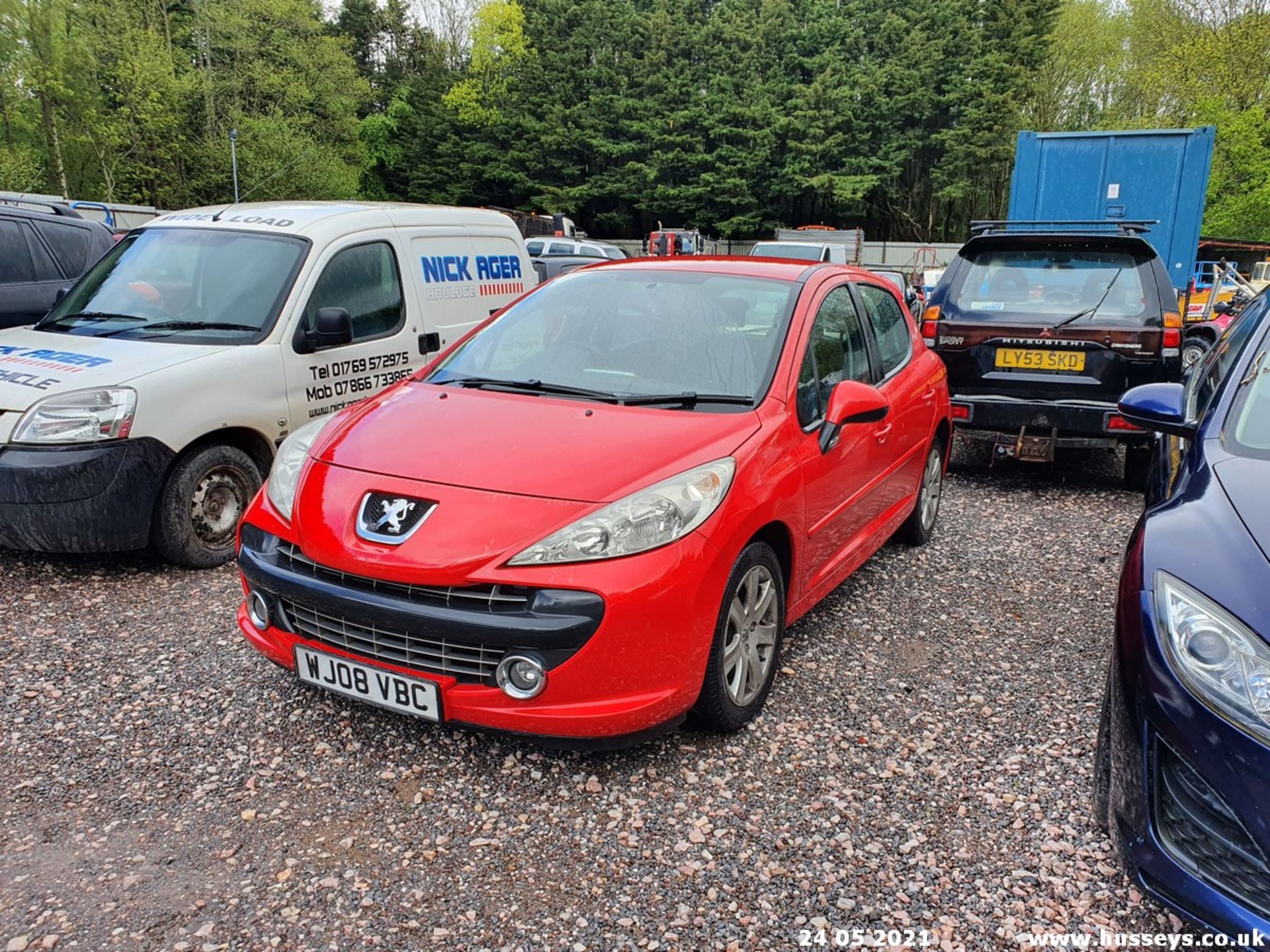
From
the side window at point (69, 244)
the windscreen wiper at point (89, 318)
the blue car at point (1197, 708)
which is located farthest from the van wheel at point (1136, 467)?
the side window at point (69, 244)

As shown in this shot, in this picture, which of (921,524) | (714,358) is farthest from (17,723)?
(921,524)

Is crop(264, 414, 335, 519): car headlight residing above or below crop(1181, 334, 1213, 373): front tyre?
above

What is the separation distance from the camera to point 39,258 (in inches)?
271

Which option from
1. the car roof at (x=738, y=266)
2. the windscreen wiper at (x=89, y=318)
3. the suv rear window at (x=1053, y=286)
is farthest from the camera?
the suv rear window at (x=1053, y=286)

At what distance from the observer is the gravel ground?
2.29m

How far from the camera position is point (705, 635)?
9.07 feet

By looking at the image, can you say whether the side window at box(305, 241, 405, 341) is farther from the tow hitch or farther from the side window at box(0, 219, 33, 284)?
the tow hitch

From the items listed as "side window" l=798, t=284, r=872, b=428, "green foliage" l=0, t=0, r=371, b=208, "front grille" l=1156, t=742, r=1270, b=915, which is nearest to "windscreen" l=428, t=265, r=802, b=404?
"side window" l=798, t=284, r=872, b=428

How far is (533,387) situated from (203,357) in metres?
2.13

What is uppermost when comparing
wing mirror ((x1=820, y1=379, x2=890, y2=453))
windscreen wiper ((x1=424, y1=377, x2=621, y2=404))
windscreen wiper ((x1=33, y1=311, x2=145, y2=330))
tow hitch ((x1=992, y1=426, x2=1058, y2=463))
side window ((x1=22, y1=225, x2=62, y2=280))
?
side window ((x1=22, y1=225, x2=62, y2=280))

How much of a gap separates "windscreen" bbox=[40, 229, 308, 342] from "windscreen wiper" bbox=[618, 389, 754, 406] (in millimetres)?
2631

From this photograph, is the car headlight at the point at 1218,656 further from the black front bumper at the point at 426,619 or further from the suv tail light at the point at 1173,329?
the suv tail light at the point at 1173,329

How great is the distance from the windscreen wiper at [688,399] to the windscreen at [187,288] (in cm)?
263

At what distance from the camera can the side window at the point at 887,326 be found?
442 centimetres
